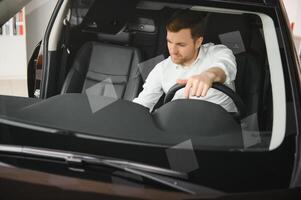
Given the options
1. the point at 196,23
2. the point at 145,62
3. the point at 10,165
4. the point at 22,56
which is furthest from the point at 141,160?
the point at 22,56

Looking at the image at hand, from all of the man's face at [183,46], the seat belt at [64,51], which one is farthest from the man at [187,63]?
the seat belt at [64,51]

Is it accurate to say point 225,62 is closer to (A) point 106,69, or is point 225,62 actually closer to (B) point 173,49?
(B) point 173,49

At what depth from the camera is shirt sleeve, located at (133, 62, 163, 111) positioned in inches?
52.7

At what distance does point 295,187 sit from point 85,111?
1.80ft

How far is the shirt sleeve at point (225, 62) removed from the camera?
4.18 ft

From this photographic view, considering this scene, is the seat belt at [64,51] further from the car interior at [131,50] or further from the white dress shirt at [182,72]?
the white dress shirt at [182,72]

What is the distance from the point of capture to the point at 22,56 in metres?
3.88

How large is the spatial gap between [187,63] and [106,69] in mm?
380

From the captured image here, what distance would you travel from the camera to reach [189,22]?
1.33 metres

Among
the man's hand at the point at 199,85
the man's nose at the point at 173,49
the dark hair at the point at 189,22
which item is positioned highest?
the dark hair at the point at 189,22

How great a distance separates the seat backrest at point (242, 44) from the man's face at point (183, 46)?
24cm

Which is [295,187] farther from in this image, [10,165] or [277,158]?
[10,165]

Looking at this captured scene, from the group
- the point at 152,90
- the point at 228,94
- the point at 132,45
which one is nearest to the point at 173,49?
the point at 152,90

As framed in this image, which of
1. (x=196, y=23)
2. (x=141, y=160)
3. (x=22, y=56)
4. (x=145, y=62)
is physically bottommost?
(x=22, y=56)
